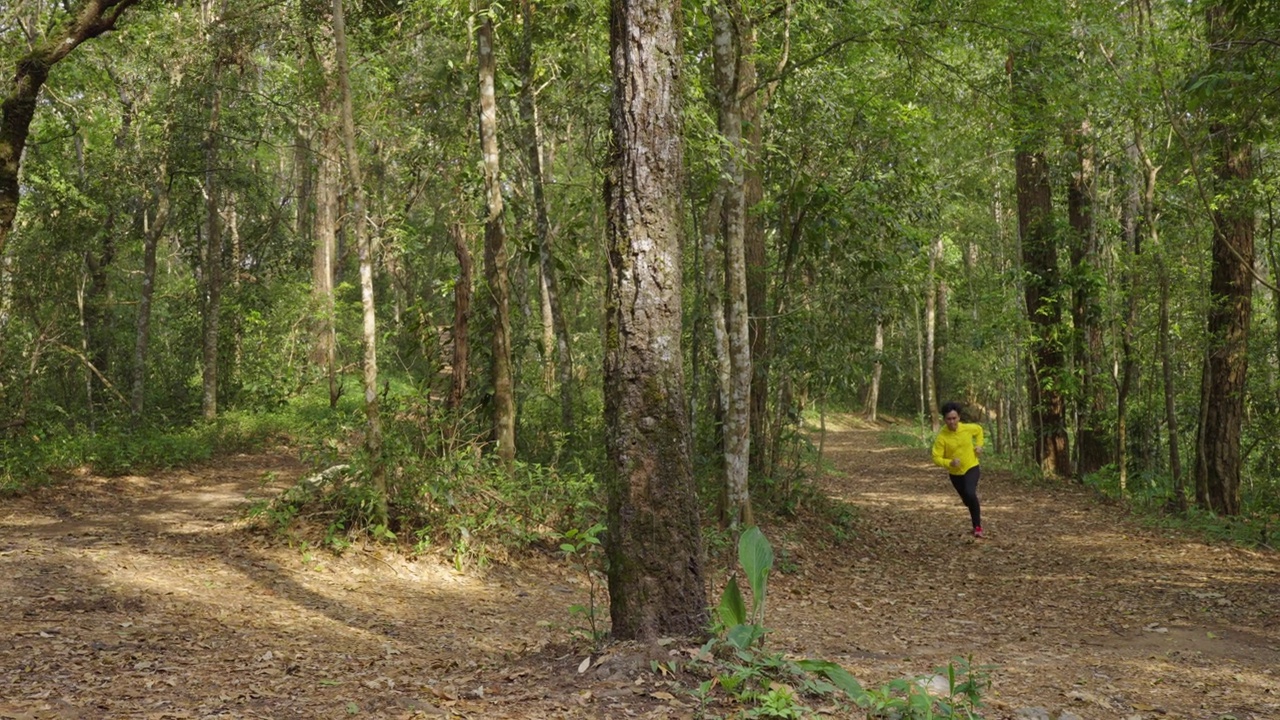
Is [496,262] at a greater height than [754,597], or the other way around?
[496,262]

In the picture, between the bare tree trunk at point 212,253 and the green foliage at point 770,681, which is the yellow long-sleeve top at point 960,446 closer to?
the green foliage at point 770,681

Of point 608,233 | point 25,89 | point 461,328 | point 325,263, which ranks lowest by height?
point 461,328

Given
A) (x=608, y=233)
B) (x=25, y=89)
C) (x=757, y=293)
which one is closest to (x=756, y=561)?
(x=608, y=233)

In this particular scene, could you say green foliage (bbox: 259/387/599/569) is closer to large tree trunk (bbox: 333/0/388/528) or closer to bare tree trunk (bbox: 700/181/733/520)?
large tree trunk (bbox: 333/0/388/528)

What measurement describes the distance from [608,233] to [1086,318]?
13873mm

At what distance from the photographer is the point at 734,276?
9.38 metres

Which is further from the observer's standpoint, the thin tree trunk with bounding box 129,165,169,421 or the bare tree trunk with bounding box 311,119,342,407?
the bare tree trunk with bounding box 311,119,342,407

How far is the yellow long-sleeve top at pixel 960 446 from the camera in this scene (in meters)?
11.4

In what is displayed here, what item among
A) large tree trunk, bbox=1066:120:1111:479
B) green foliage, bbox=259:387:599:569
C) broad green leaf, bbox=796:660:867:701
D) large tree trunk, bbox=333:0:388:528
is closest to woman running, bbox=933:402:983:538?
green foliage, bbox=259:387:599:569

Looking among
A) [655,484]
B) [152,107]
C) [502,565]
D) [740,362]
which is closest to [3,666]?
[655,484]

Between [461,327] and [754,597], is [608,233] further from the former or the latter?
[461,327]

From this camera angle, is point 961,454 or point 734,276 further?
point 961,454

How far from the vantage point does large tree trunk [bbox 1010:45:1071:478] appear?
54.6ft

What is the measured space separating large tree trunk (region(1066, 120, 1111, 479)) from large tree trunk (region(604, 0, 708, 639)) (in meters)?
13.0
